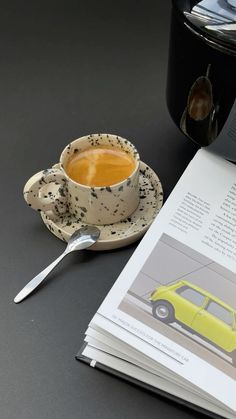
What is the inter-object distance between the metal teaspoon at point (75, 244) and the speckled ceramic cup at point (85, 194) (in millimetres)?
14

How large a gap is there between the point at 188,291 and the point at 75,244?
0.45 feet

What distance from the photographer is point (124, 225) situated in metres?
0.61

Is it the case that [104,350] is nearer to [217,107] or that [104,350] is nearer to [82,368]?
[82,368]

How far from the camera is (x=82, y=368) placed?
1.73 ft

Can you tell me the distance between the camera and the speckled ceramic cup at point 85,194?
0.57 m

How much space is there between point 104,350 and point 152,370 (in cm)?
5

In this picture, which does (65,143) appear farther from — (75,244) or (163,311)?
(163,311)

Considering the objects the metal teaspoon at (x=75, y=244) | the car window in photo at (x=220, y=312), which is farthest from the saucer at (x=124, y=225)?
the car window in photo at (x=220, y=312)

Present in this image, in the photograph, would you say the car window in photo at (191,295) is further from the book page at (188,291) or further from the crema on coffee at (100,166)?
the crema on coffee at (100,166)

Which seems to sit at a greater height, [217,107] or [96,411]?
[217,107]

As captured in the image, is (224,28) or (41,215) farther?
(41,215)

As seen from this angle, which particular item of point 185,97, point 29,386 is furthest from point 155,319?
point 185,97

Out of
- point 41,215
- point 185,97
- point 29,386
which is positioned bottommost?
point 29,386

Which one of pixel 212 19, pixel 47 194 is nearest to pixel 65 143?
pixel 47 194
